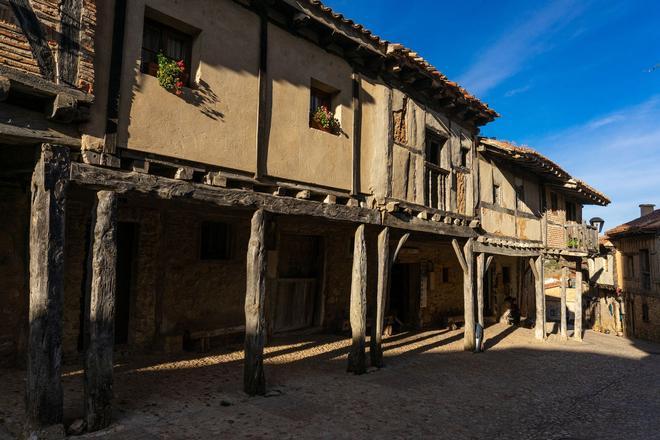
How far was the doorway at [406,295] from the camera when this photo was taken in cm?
1408

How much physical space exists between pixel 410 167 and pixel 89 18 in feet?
22.5

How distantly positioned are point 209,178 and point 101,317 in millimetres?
2286

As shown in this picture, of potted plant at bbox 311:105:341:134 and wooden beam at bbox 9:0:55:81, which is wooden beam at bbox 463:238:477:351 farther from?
wooden beam at bbox 9:0:55:81

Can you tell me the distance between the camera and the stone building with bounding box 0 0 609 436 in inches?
183

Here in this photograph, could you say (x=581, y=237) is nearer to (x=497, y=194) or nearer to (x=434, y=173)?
(x=497, y=194)

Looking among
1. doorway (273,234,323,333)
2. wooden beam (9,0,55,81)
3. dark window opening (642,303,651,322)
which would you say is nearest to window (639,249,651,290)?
dark window opening (642,303,651,322)

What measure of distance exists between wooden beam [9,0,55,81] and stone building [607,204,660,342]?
22183mm

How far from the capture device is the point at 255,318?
6430 mm

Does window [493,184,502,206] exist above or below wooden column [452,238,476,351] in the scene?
above

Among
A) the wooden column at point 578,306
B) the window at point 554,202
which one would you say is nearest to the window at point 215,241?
the wooden column at point 578,306

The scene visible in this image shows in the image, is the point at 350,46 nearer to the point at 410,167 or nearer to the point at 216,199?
the point at 410,167

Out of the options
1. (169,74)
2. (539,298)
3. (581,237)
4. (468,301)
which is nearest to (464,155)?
(468,301)

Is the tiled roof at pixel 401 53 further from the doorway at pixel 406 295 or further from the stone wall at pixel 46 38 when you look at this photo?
the doorway at pixel 406 295

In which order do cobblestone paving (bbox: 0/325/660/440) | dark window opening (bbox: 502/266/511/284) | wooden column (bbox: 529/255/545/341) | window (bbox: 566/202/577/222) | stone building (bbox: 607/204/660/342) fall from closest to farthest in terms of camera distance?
cobblestone paving (bbox: 0/325/660/440)
wooden column (bbox: 529/255/545/341)
dark window opening (bbox: 502/266/511/284)
stone building (bbox: 607/204/660/342)
window (bbox: 566/202/577/222)
